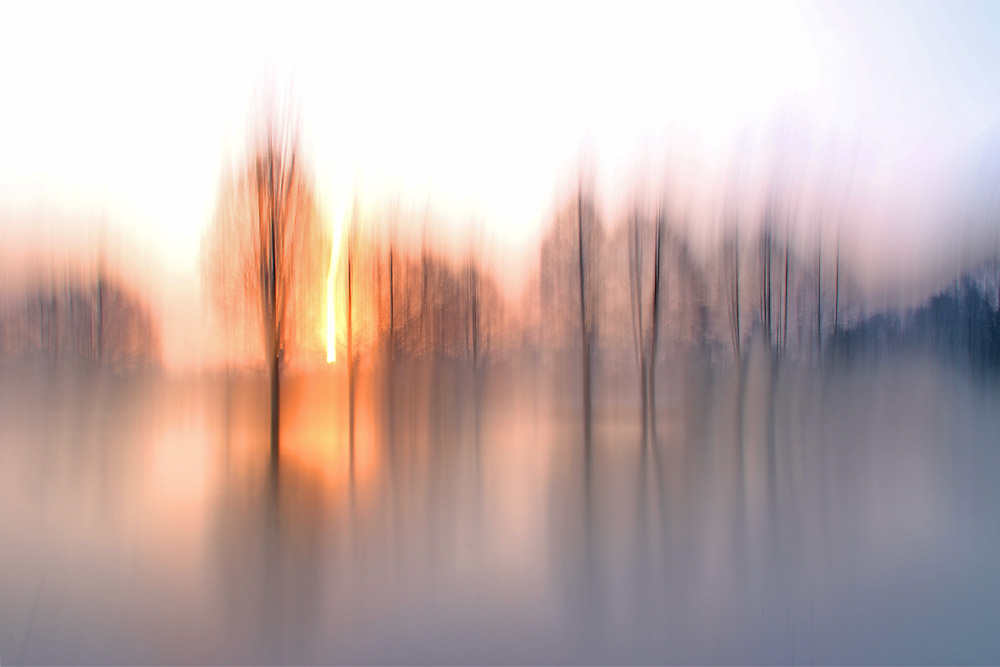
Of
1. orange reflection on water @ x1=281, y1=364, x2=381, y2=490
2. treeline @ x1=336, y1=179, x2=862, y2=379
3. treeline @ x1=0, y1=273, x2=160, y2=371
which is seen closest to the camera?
orange reflection on water @ x1=281, y1=364, x2=381, y2=490

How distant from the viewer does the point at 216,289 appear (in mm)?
4684

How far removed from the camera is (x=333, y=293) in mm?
5051

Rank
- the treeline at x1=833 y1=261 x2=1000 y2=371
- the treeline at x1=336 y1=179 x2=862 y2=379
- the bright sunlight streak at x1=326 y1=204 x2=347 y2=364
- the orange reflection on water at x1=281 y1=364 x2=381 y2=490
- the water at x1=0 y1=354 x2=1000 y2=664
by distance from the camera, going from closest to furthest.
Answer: the water at x1=0 y1=354 x2=1000 y2=664
the orange reflection on water at x1=281 y1=364 x2=381 y2=490
the bright sunlight streak at x1=326 y1=204 x2=347 y2=364
the treeline at x1=833 y1=261 x2=1000 y2=371
the treeline at x1=336 y1=179 x2=862 y2=379

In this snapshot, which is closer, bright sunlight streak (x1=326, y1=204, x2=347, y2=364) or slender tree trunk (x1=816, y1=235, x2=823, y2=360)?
bright sunlight streak (x1=326, y1=204, x2=347, y2=364)

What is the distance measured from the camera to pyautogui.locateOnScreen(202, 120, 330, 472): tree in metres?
4.66

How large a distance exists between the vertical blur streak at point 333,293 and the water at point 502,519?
32 cm

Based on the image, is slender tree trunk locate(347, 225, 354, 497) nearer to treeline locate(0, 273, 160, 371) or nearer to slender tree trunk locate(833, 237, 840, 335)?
treeline locate(0, 273, 160, 371)

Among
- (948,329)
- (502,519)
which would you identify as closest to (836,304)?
(948,329)

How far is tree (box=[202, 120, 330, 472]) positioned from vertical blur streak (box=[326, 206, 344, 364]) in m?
0.08

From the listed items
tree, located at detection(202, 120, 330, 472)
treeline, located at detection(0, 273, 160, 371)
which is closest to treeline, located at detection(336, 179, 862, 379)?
tree, located at detection(202, 120, 330, 472)

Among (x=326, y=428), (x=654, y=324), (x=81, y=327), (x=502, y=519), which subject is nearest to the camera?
(x=502, y=519)

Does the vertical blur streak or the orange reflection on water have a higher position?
the vertical blur streak

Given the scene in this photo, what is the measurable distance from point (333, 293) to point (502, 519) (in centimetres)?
314

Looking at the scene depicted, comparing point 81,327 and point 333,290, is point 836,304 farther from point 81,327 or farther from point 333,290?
point 81,327
